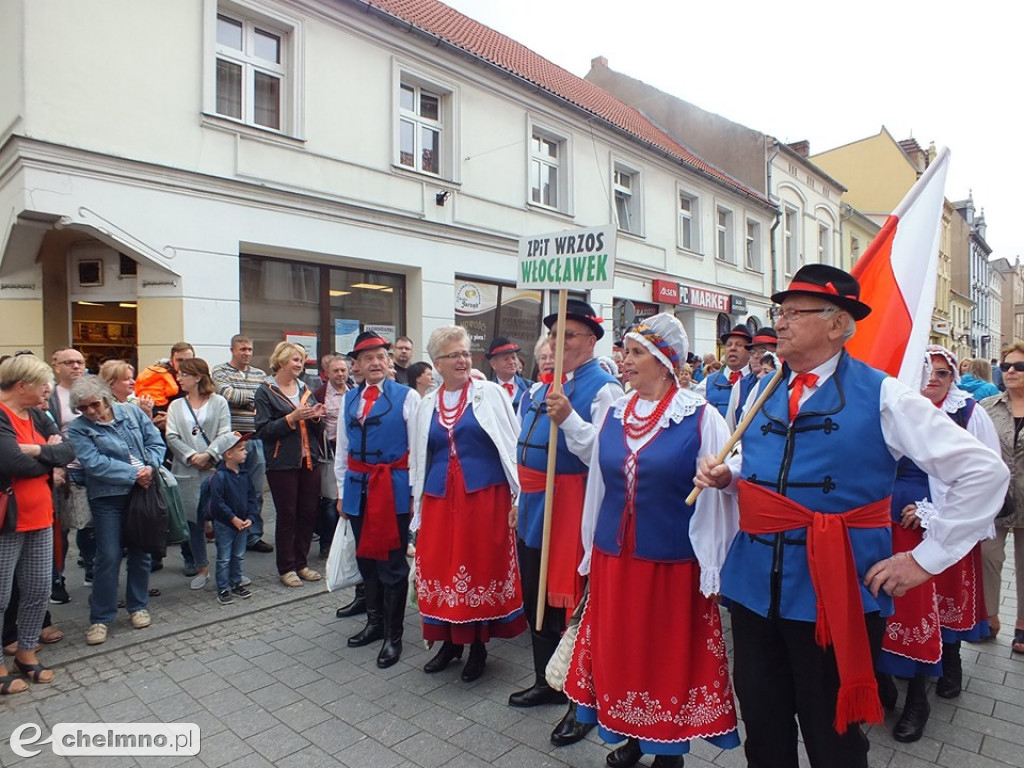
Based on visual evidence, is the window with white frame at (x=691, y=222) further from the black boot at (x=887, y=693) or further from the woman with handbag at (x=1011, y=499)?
the black boot at (x=887, y=693)

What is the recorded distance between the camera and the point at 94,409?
453 centimetres

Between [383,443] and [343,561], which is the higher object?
[383,443]

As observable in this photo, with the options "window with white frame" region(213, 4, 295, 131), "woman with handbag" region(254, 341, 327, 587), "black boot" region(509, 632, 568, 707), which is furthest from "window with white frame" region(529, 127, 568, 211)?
"black boot" region(509, 632, 568, 707)

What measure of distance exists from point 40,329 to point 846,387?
30.3ft

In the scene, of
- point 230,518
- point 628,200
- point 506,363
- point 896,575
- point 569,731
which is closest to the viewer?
point 896,575

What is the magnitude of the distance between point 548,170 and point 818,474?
40.8 ft

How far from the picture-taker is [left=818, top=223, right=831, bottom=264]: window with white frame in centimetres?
2488

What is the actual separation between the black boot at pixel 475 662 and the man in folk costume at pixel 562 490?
368 mm

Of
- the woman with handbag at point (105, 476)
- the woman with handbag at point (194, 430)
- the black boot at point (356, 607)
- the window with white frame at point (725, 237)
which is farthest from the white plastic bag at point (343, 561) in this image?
the window with white frame at point (725, 237)

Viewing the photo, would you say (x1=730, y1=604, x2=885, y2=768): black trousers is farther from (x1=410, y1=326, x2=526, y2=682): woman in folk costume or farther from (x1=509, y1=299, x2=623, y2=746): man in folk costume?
(x1=410, y1=326, x2=526, y2=682): woman in folk costume

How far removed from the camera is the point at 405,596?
436 centimetres

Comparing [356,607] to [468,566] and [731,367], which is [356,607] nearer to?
[468,566]

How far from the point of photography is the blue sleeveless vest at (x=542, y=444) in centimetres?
345

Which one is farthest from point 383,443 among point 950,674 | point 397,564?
point 950,674
